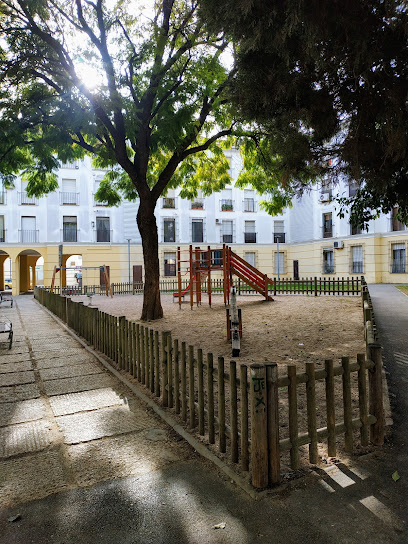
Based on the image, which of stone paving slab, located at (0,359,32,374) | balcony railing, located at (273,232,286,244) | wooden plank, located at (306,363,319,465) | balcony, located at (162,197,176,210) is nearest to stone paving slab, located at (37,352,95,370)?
stone paving slab, located at (0,359,32,374)

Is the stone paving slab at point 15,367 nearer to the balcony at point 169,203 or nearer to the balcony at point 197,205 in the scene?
the balcony at point 169,203

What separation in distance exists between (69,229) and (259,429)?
31006 mm

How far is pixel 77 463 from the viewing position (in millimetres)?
3088

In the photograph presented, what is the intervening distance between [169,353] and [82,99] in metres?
7.50

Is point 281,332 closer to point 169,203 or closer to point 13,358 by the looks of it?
point 13,358

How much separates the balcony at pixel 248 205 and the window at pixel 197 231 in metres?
4.96

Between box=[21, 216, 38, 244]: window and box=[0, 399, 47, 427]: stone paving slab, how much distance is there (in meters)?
27.6

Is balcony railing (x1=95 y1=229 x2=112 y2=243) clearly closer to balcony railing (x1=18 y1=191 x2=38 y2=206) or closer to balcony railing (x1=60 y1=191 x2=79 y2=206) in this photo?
balcony railing (x1=60 y1=191 x2=79 y2=206)

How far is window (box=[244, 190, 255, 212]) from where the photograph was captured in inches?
1457

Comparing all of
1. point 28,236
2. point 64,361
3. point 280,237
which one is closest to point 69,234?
point 28,236

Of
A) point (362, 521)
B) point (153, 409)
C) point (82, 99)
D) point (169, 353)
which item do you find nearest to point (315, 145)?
point (169, 353)

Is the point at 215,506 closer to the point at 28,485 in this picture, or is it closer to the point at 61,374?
the point at 28,485

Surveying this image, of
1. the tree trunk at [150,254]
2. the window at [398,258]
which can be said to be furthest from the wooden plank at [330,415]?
the window at [398,258]

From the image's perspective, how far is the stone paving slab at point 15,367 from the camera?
6.22 m
